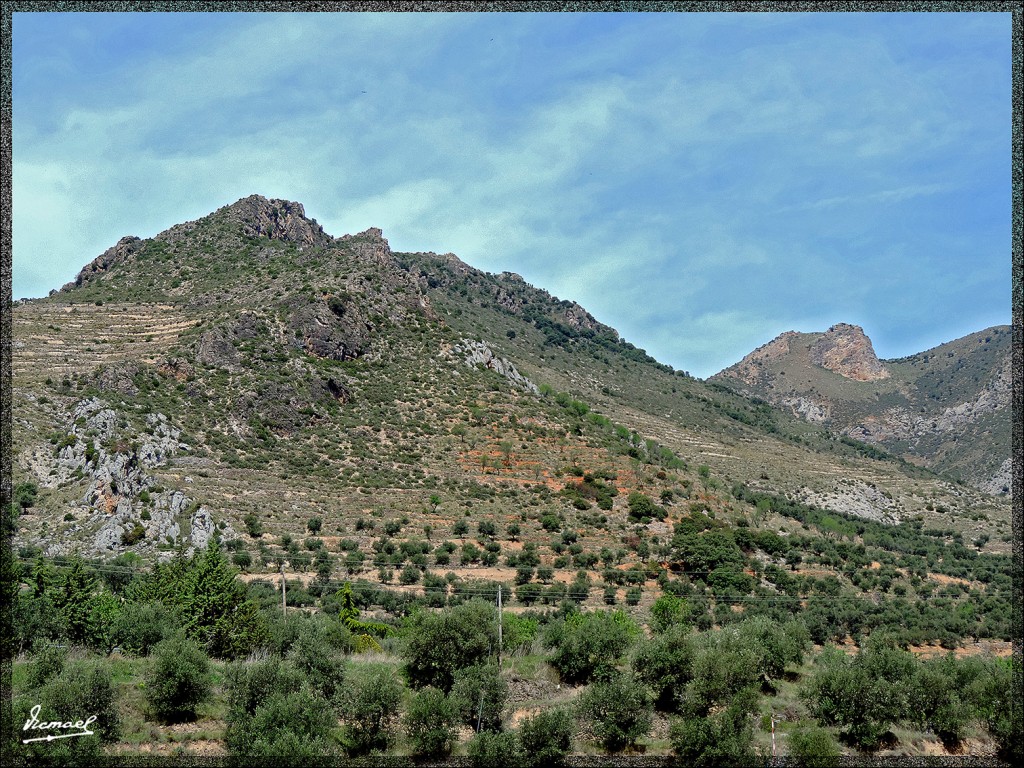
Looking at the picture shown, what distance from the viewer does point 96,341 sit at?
62.8 m

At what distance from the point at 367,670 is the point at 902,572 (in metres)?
51.7

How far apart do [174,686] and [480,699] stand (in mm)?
8386

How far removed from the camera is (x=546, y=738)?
18.6 meters

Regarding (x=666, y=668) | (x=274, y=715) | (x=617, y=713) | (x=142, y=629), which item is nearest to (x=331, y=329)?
(x=142, y=629)

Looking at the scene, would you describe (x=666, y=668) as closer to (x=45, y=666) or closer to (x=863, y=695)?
(x=863, y=695)

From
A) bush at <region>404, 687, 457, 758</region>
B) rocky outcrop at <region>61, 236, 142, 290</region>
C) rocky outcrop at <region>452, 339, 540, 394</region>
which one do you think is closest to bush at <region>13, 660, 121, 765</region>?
bush at <region>404, 687, 457, 758</region>

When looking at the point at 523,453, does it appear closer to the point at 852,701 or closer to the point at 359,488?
the point at 359,488

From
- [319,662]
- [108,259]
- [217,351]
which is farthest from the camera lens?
[108,259]

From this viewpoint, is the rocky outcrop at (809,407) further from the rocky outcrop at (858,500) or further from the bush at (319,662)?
the bush at (319,662)

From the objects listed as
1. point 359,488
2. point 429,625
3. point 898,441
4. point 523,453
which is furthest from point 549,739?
point 898,441

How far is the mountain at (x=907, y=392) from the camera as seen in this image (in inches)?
5084

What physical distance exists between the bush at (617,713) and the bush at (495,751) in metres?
2.94

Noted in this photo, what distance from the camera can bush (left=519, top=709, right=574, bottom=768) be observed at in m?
18.3

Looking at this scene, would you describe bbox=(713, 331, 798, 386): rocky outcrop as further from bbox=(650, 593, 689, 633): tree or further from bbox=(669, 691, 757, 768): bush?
bbox=(669, 691, 757, 768): bush
